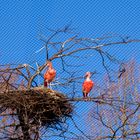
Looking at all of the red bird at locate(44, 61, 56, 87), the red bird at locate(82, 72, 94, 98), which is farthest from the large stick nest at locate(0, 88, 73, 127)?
the red bird at locate(82, 72, 94, 98)

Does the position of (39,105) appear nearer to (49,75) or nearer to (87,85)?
(49,75)

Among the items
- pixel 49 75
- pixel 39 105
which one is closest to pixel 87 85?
pixel 49 75

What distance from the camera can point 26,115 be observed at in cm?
646

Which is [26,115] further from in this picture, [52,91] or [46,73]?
[46,73]

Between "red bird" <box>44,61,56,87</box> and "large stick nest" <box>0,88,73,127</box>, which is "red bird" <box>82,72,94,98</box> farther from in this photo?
"large stick nest" <box>0,88,73,127</box>

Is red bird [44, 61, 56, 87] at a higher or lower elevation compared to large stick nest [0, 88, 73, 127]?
higher

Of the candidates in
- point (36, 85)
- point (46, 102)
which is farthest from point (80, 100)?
point (36, 85)

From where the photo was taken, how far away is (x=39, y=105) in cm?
690

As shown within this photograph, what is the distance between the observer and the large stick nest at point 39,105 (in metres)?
6.69

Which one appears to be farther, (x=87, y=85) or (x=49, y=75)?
(x=87, y=85)

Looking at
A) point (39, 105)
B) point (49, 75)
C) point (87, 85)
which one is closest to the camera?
point (39, 105)

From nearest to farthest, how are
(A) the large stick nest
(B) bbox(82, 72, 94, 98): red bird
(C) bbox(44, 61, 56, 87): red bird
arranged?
1. (A) the large stick nest
2. (C) bbox(44, 61, 56, 87): red bird
3. (B) bbox(82, 72, 94, 98): red bird

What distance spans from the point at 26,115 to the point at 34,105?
1.21ft

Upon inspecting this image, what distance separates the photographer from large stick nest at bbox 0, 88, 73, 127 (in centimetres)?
669
